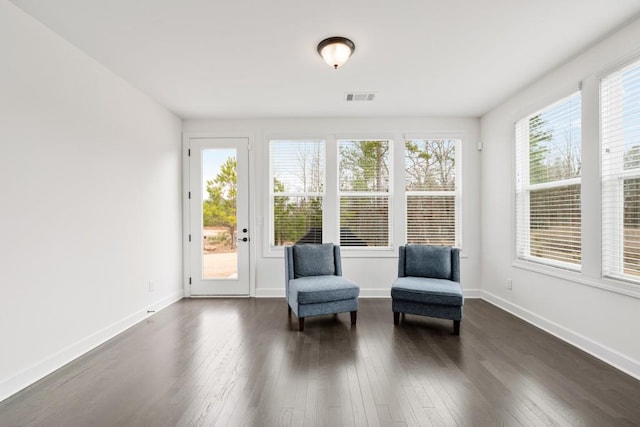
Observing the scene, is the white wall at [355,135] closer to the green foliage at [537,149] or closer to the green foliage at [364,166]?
the green foliage at [364,166]

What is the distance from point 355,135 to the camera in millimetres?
4641

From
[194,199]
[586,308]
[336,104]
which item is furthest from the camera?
[194,199]

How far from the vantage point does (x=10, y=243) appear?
2166mm

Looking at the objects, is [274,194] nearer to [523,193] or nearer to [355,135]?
[355,135]

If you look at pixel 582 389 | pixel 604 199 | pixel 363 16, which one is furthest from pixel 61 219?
pixel 604 199

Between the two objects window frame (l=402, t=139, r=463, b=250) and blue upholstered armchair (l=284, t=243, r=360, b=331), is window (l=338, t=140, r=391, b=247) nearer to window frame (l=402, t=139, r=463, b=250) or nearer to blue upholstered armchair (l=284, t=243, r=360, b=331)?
window frame (l=402, t=139, r=463, b=250)

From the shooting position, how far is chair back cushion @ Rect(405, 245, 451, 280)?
12.4 feet

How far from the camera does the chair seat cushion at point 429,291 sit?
3.23 meters

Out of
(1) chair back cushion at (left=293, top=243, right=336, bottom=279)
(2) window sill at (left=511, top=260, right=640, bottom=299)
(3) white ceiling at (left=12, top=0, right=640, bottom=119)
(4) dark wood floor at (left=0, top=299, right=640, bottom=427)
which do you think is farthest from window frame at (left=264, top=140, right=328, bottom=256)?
(2) window sill at (left=511, top=260, right=640, bottom=299)

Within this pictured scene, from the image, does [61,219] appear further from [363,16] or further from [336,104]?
[336,104]

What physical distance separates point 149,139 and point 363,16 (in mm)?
2899

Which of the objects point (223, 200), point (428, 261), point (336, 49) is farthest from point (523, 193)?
point (223, 200)

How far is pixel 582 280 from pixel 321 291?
2407 mm

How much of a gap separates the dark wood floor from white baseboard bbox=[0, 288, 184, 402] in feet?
0.24
